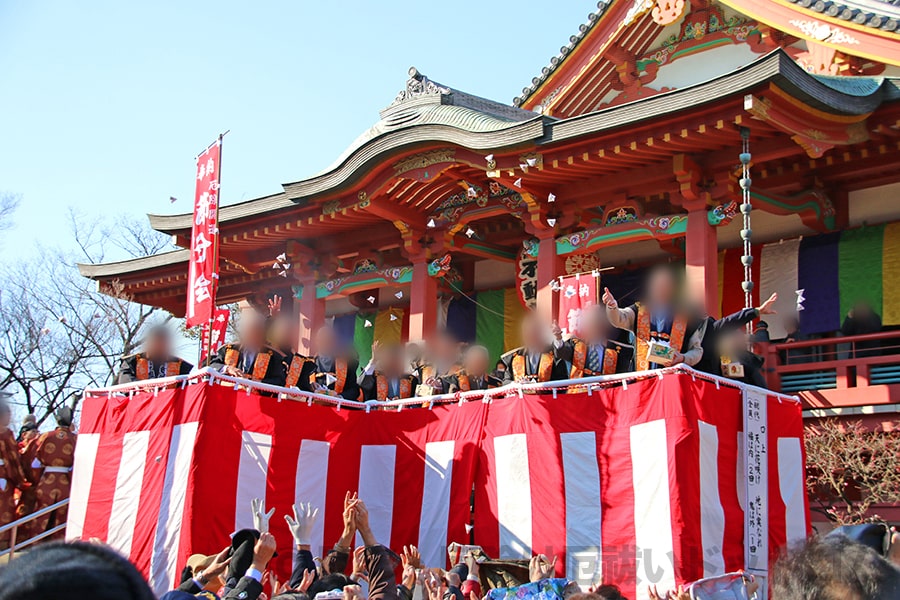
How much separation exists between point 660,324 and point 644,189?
2591mm

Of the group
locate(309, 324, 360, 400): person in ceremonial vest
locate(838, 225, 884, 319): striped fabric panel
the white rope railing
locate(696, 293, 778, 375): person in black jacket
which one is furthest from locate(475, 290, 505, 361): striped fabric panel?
locate(696, 293, 778, 375): person in black jacket

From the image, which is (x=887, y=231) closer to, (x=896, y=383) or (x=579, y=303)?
(x=896, y=383)

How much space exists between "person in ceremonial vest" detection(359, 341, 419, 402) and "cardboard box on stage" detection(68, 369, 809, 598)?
408mm

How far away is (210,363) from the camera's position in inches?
378

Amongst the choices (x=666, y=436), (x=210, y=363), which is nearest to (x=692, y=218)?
(x=666, y=436)

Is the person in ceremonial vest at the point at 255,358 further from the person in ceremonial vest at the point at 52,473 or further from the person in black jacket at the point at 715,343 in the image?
the person in black jacket at the point at 715,343

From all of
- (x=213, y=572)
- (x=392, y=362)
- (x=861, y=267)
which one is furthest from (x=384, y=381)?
(x=861, y=267)

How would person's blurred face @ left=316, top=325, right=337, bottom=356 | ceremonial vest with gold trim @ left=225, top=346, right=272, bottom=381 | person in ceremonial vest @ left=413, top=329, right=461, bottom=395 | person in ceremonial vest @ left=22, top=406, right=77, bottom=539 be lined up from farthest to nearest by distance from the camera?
person's blurred face @ left=316, top=325, right=337, bottom=356 < person in ceremonial vest @ left=413, top=329, right=461, bottom=395 < person in ceremonial vest @ left=22, top=406, right=77, bottom=539 < ceremonial vest with gold trim @ left=225, top=346, right=272, bottom=381

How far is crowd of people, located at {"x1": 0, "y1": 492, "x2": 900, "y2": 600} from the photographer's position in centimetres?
135

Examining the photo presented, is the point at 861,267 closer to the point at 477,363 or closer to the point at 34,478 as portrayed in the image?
the point at 477,363

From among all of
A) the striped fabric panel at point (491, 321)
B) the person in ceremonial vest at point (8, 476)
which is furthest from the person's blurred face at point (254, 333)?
the striped fabric panel at point (491, 321)

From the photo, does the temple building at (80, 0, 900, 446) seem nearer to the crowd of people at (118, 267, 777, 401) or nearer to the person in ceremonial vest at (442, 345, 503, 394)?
the crowd of people at (118, 267, 777, 401)

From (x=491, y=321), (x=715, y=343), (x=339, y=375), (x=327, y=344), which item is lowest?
(x=339, y=375)

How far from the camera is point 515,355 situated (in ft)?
30.4
